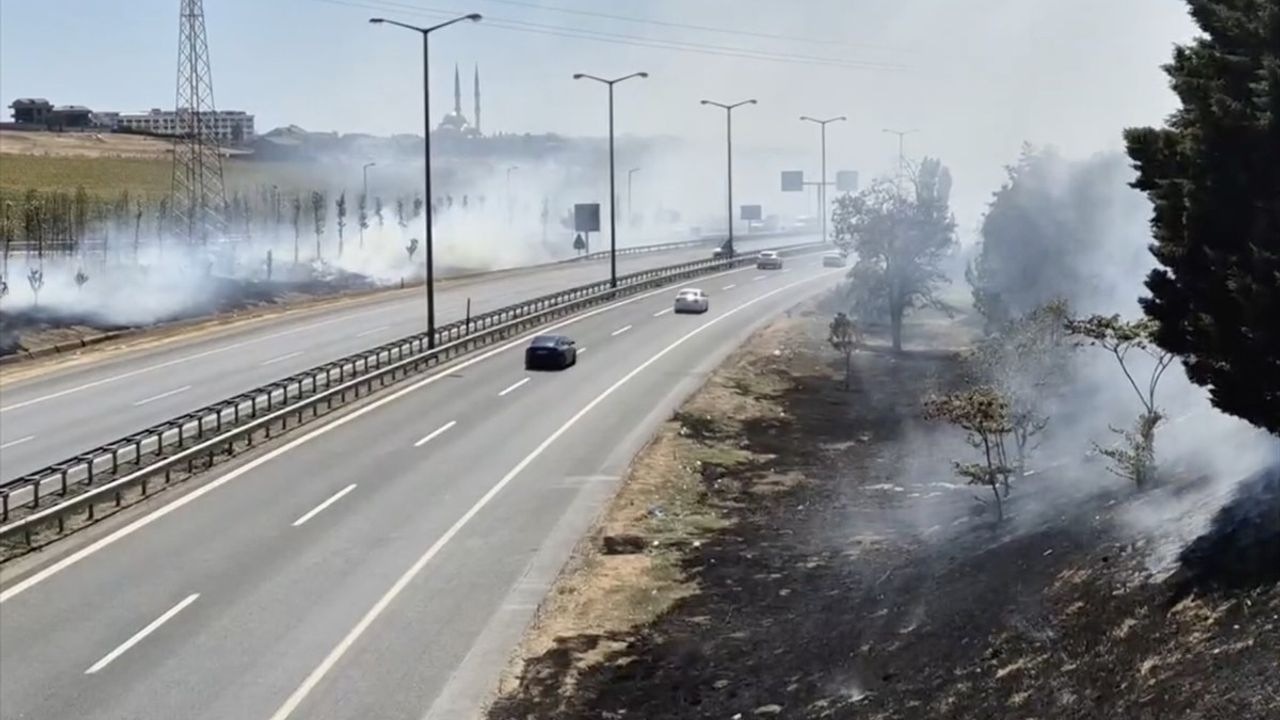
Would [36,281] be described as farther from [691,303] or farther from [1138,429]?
[1138,429]

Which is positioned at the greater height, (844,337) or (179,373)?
(844,337)

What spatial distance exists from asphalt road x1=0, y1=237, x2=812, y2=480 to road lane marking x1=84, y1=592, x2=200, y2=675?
9953mm

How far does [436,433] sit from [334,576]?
1133 centimetres

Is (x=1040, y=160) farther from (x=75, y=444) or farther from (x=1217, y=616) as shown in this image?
(x=1217, y=616)

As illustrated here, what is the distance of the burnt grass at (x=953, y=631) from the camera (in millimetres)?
11789

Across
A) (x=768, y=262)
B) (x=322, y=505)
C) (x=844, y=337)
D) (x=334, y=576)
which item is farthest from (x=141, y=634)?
(x=768, y=262)

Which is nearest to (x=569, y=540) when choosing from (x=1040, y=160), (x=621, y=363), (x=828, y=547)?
(x=828, y=547)

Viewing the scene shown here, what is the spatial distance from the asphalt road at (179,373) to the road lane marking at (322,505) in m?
6.58

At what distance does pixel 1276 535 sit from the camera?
14.6 meters

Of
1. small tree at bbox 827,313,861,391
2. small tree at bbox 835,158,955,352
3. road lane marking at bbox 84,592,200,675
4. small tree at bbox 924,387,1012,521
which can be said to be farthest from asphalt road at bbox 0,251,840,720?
small tree at bbox 835,158,955,352

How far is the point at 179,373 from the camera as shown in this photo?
40.0 m

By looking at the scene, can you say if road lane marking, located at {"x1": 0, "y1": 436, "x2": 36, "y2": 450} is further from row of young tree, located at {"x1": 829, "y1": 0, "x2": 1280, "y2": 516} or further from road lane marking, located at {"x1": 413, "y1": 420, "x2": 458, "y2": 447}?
row of young tree, located at {"x1": 829, "y1": 0, "x2": 1280, "y2": 516}

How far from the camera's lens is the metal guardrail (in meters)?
22.2

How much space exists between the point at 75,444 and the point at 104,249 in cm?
4378
